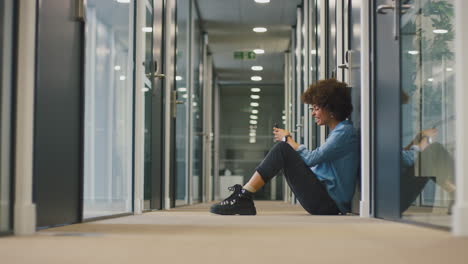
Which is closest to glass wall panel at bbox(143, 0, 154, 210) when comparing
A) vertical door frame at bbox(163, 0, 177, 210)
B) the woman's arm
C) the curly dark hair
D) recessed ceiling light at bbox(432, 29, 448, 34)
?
vertical door frame at bbox(163, 0, 177, 210)

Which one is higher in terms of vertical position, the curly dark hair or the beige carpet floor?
the curly dark hair

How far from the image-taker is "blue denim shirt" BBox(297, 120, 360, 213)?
3578 mm

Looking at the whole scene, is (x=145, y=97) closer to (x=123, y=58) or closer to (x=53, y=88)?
(x=123, y=58)

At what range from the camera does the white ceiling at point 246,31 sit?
849 cm

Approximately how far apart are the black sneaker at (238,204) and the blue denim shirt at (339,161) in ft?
1.30

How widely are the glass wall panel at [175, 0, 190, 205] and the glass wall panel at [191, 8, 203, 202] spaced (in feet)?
2.17

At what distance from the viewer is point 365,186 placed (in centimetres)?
332

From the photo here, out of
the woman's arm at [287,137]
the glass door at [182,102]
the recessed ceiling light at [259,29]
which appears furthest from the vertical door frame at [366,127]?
the recessed ceiling light at [259,29]

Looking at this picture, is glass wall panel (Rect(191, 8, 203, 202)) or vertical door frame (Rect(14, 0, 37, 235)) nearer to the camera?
vertical door frame (Rect(14, 0, 37, 235))

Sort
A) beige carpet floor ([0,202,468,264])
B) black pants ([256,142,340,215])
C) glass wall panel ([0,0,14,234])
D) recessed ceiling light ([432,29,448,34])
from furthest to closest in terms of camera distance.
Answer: black pants ([256,142,340,215]) < recessed ceiling light ([432,29,448,34]) < glass wall panel ([0,0,14,234]) < beige carpet floor ([0,202,468,264])

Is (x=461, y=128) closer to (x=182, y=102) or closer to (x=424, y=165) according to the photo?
(x=424, y=165)

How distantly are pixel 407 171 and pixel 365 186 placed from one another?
76cm

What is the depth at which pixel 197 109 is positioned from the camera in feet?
28.5

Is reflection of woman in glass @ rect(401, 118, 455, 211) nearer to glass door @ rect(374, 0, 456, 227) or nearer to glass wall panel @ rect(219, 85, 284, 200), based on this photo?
glass door @ rect(374, 0, 456, 227)
